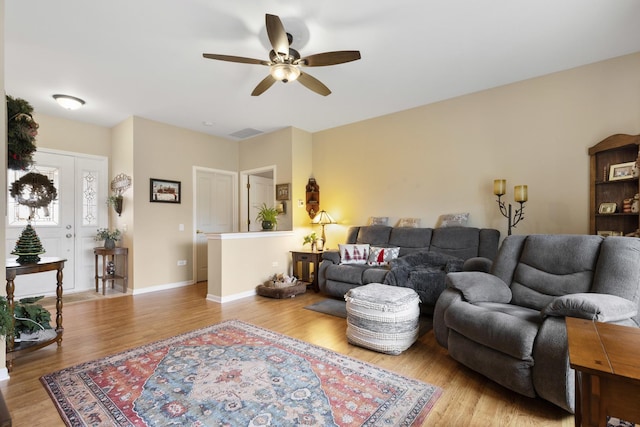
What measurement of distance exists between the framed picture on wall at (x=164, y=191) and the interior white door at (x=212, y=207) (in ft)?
1.34

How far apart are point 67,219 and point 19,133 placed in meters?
3.01

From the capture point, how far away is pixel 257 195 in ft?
21.1

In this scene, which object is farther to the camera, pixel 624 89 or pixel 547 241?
pixel 624 89

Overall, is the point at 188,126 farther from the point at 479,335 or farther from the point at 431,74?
the point at 479,335

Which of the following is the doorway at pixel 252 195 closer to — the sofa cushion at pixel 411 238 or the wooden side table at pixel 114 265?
the wooden side table at pixel 114 265

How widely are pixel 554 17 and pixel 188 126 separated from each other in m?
5.09

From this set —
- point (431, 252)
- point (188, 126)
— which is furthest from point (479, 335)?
point (188, 126)

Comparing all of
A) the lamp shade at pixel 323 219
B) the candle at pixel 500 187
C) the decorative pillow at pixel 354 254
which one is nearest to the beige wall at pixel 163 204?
the lamp shade at pixel 323 219

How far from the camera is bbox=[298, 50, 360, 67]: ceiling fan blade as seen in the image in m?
2.41

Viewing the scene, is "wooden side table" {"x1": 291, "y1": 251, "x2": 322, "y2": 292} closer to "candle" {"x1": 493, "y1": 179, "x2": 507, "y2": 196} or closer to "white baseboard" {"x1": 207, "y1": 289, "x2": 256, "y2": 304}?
"white baseboard" {"x1": 207, "y1": 289, "x2": 256, "y2": 304}

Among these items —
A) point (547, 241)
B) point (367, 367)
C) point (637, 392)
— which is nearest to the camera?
point (637, 392)

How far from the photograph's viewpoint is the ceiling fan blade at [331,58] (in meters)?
2.41

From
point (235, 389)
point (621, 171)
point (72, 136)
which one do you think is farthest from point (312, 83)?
point (72, 136)

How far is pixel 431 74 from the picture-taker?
3.44 meters
